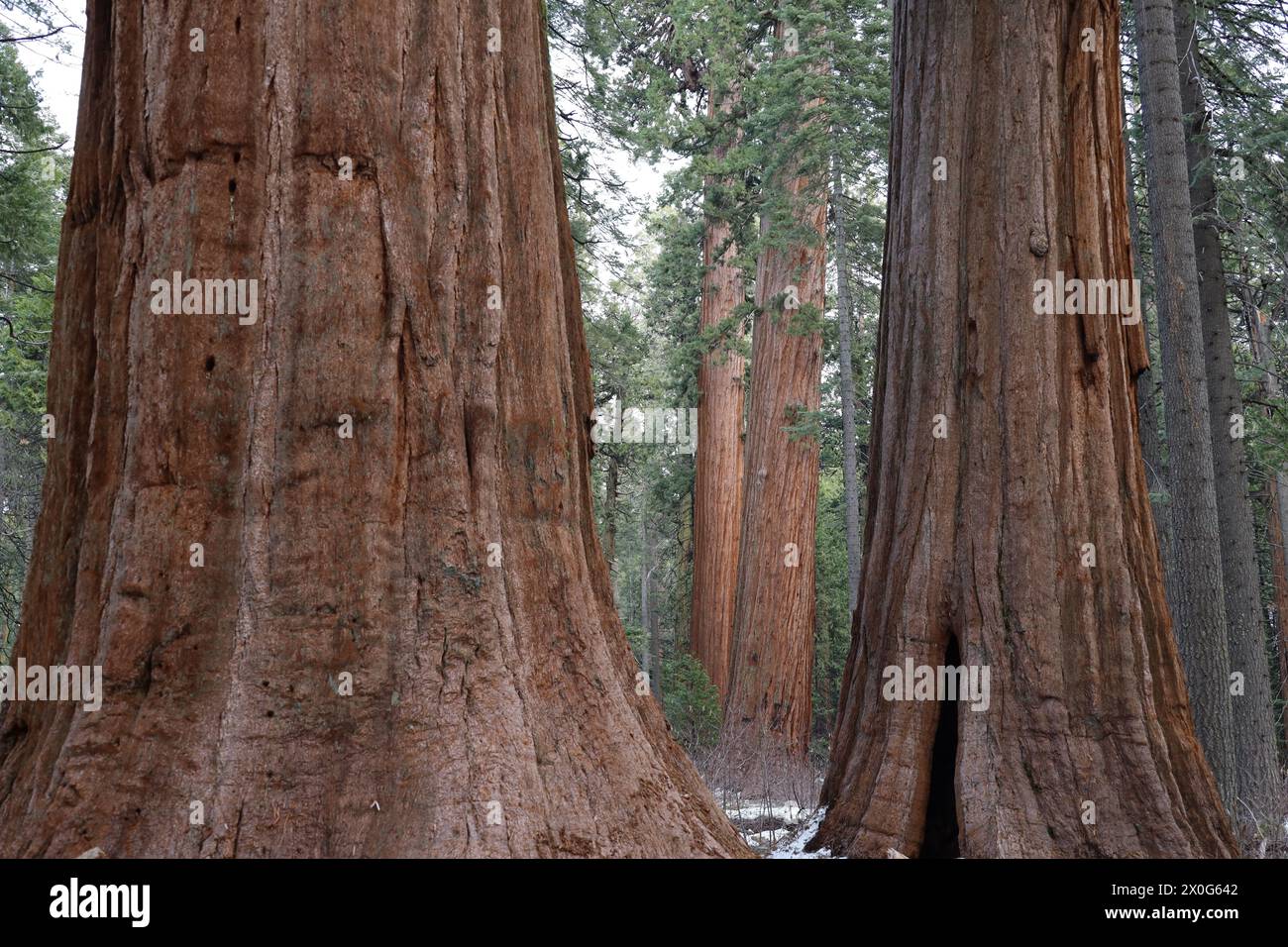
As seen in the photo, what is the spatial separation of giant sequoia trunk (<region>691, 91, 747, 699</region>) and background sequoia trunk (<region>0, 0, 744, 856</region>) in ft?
41.9

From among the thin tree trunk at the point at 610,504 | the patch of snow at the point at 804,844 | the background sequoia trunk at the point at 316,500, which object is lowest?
the patch of snow at the point at 804,844

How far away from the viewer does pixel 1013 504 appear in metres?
4.79

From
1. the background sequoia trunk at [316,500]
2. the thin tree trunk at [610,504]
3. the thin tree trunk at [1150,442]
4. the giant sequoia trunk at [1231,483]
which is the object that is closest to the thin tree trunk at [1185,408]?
the giant sequoia trunk at [1231,483]

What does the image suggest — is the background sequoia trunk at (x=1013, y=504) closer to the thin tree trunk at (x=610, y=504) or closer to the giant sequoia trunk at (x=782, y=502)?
the giant sequoia trunk at (x=782, y=502)

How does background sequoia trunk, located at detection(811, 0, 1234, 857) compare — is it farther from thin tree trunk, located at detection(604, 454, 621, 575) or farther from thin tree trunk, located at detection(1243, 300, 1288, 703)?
thin tree trunk, located at detection(1243, 300, 1288, 703)

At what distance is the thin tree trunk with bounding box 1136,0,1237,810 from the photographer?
25.8ft

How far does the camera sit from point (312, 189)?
122 inches

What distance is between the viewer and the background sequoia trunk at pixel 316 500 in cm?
276

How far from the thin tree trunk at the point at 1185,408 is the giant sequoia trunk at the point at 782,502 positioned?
4943 mm

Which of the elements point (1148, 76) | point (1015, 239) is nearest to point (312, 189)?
point (1015, 239)

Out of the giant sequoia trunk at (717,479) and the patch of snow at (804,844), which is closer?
the patch of snow at (804,844)

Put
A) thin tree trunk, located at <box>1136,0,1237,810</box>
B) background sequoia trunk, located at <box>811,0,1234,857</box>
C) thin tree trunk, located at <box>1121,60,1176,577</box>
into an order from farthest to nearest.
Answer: thin tree trunk, located at <box>1121,60,1176,577</box> → thin tree trunk, located at <box>1136,0,1237,810</box> → background sequoia trunk, located at <box>811,0,1234,857</box>

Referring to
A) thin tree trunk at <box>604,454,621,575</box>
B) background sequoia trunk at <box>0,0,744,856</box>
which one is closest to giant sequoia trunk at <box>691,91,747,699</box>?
thin tree trunk at <box>604,454,621,575</box>
